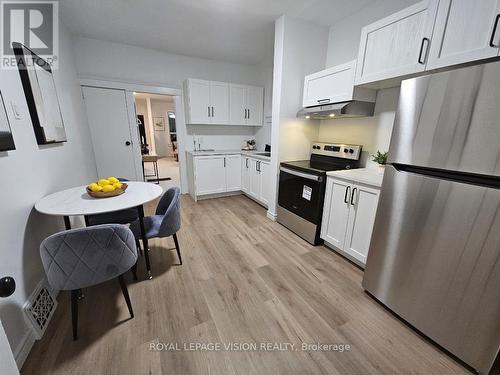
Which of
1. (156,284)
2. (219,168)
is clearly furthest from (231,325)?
(219,168)

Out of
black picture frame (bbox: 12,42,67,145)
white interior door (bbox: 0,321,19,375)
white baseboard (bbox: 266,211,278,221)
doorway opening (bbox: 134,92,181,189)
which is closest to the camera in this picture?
white interior door (bbox: 0,321,19,375)

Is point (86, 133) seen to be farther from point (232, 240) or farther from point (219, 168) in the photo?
point (232, 240)

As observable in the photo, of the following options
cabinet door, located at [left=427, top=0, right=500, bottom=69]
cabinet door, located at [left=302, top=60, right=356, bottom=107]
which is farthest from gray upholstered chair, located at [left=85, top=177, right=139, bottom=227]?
cabinet door, located at [left=427, top=0, right=500, bottom=69]

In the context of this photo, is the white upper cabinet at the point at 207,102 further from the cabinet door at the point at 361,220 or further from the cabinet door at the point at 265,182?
the cabinet door at the point at 361,220

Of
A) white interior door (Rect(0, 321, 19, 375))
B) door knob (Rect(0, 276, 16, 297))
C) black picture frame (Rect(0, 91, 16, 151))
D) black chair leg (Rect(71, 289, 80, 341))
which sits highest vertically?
black picture frame (Rect(0, 91, 16, 151))

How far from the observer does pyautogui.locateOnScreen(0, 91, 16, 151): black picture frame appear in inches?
45.7

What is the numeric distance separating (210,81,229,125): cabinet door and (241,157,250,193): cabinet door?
869mm

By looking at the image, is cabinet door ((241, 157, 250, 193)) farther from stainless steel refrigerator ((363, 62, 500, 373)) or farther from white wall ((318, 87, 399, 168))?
stainless steel refrigerator ((363, 62, 500, 373))

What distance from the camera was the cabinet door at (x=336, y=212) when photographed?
1972 mm

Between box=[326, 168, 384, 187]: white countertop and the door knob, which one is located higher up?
box=[326, 168, 384, 187]: white countertop

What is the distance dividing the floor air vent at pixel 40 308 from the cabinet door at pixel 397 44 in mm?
3026

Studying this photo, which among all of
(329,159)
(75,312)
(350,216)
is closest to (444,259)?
(350,216)

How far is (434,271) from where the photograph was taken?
3.97ft

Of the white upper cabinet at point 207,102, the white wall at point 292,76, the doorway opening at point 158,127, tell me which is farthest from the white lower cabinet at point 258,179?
the doorway opening at point 158,127
